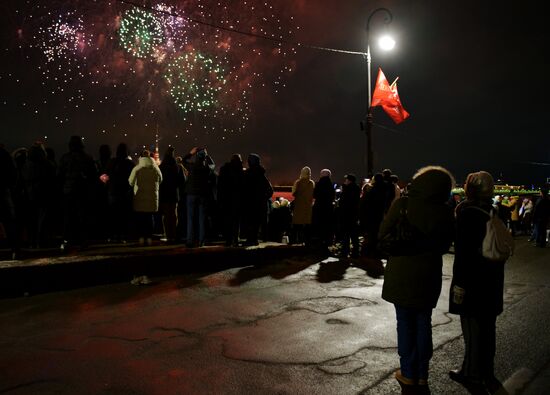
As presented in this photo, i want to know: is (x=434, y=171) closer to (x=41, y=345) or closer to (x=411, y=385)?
(x=411, y=385)

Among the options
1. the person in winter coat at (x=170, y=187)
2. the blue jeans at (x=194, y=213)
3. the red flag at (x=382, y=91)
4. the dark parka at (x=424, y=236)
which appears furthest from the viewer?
the red flag at (x=382, y=91)

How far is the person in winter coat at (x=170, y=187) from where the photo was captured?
10.3 metres

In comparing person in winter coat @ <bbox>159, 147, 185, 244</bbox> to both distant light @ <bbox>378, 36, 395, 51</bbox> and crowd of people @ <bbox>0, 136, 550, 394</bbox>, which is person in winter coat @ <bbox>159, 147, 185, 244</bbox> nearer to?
crowd of people @ <bbox>0, 136, 550, 394</bbox>

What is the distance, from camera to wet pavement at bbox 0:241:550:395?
4.10 metres

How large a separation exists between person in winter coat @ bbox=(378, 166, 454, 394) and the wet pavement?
368 mm

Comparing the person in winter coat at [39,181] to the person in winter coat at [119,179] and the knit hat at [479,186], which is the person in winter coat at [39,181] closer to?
the person in winter coat at [119,179]

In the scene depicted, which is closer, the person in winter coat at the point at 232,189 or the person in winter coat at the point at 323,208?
the person in winter coat at the point at 232,189

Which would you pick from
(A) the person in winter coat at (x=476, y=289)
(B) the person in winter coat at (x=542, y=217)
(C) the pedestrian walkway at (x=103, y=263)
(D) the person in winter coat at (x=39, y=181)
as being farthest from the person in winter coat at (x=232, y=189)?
(B) the person in winter coat at (x=542, y=217)

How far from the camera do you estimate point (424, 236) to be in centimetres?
375

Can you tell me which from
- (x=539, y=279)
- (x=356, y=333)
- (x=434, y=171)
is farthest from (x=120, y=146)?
(x=539, y=279)

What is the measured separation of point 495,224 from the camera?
392 cm

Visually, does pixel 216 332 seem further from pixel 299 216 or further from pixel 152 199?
pixel 299 216

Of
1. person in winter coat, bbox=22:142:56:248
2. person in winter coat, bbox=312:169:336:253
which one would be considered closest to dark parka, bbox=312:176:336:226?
person in winter coat, bbox=312:169:336:253

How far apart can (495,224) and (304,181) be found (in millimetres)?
7987
